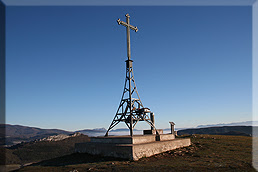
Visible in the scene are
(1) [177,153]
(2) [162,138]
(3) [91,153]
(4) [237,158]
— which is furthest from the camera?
(2) [162,138]

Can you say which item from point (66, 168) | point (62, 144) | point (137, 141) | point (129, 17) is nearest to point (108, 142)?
point (137, 141)

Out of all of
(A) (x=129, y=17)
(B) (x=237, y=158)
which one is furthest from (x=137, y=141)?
(A) (x=129, y=17)

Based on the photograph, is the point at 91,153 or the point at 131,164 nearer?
the point at 131,164

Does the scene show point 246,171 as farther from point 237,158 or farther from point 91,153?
point 91,153

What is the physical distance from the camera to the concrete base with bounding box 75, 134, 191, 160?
646 inches

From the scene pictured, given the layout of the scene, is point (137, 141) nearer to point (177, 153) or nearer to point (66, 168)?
point (177, 153)

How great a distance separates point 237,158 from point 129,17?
18753mm

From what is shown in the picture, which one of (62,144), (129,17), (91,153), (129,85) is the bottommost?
(62,144)

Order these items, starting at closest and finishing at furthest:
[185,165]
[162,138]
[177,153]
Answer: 1. [185,165]
2. [177,153]
3. [162,138]

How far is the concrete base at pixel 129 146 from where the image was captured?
1641 cm

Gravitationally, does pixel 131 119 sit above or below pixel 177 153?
above

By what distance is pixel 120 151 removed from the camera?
16.9m

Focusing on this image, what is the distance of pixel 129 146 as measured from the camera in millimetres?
16172

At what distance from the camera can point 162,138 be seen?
21797 mm
